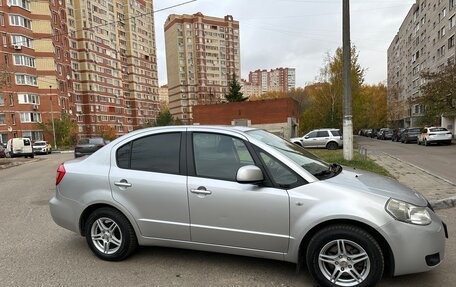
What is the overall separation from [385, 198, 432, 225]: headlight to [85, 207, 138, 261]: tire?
290 cm

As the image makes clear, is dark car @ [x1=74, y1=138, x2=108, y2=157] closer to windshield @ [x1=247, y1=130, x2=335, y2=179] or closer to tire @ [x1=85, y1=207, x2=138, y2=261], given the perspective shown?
tire @ [x1=85, y1=207, x2=138, y2=261]

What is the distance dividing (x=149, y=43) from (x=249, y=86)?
2366 inches

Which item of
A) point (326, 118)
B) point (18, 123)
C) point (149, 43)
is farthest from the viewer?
point (149, 43)

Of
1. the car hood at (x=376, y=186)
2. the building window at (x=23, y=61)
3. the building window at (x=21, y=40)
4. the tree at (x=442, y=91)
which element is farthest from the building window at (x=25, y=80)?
the tree at (x=442, y=91)

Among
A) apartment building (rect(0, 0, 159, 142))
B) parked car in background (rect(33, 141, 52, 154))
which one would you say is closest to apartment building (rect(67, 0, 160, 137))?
apartment building (rect(0, 0, 159, 142))

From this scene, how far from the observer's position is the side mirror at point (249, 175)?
2941mm

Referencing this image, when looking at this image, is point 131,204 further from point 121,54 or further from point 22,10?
point 121,54

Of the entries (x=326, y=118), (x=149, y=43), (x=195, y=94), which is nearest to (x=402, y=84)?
(x=326, y=118)

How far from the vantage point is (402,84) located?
241ft

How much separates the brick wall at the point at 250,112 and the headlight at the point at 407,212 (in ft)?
109

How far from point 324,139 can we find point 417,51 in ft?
174

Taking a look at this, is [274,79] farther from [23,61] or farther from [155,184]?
[155,184]

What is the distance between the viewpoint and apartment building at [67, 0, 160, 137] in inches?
2662

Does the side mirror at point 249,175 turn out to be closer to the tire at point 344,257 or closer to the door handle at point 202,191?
the door handle at point 202,191
